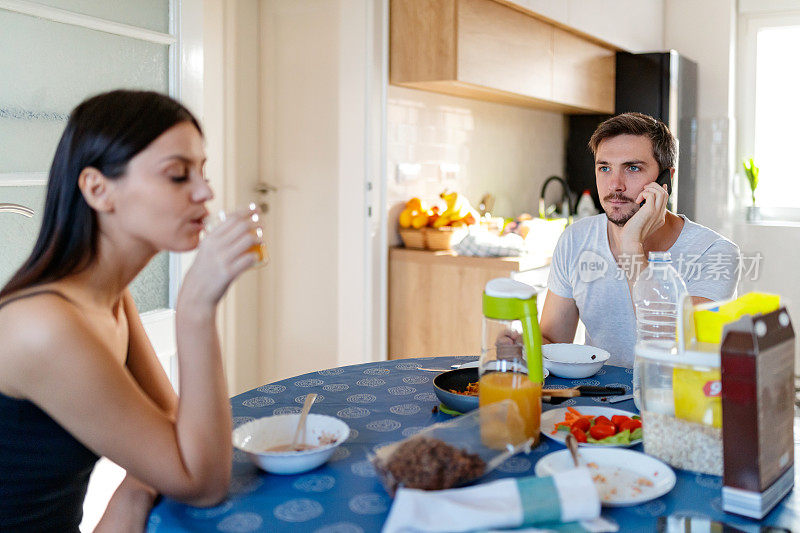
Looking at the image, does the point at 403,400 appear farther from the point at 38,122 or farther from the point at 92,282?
the point at 38,122

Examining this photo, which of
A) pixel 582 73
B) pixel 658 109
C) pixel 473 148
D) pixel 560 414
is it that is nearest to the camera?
pixel 560 414

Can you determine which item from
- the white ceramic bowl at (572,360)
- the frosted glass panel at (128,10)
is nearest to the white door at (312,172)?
the frosted glass panel at (128,10)

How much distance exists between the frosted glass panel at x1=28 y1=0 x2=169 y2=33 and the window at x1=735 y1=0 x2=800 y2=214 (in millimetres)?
4242

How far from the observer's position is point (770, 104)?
207 inches

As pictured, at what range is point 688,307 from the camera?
117 cm

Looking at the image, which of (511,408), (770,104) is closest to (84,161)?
(511,408)

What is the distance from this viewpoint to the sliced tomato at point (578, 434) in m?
1.30

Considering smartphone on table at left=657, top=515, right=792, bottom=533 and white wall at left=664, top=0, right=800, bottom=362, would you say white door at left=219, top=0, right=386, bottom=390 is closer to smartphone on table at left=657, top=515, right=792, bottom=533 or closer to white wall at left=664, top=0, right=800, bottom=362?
smartphone on table at left=657, top=515, right=792, bottom=533

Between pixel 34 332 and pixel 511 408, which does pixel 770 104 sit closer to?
pixel 511 408

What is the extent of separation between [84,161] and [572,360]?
46.4 inches

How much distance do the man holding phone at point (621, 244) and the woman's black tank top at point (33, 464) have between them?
1363 millimetres

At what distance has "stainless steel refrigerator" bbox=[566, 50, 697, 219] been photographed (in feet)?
15.6

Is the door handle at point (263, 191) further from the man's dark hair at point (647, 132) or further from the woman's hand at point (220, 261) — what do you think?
the woman's hand at point (220, 261)

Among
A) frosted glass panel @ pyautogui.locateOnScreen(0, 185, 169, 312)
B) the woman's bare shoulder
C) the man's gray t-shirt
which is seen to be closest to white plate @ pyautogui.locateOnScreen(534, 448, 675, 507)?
the woman's bare shoulder
